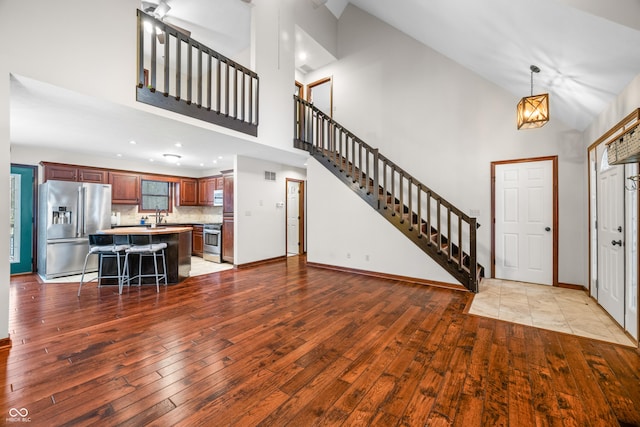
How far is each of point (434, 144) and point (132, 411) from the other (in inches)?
227

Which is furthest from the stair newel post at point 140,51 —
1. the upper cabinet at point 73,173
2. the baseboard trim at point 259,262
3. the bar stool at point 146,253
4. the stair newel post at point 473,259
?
the stair newel post at point 473,259

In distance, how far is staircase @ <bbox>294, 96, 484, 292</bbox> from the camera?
4266 millimetres

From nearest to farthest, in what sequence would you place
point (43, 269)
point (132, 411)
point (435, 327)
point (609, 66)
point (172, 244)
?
A: point (132, 411) < point (609, 66) < point (435, 327) < point (172, 244) < point (43, 269)

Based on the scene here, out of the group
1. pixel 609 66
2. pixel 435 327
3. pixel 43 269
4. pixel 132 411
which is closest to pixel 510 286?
pixel 435 327

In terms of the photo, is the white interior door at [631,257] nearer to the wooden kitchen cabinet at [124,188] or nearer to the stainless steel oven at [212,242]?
Answer: the stainless steel oven at [212,242]

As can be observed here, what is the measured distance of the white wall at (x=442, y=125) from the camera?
14.3 ft

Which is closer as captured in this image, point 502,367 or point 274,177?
point 502,367

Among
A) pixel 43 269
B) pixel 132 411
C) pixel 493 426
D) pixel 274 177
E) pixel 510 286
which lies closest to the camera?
pixel 493 426

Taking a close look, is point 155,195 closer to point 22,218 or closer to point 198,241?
point 198,241

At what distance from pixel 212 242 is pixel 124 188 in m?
2.52

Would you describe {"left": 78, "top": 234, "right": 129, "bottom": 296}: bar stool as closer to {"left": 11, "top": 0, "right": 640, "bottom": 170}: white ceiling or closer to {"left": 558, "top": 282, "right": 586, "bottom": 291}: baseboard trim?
{"left": 11, "top": 0, "right": 640, "bottom": 170}: white ceiling

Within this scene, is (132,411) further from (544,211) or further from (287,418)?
(544,211)

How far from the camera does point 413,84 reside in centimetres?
569

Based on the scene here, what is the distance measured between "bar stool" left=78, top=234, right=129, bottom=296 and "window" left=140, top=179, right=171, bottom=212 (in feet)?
9.47
